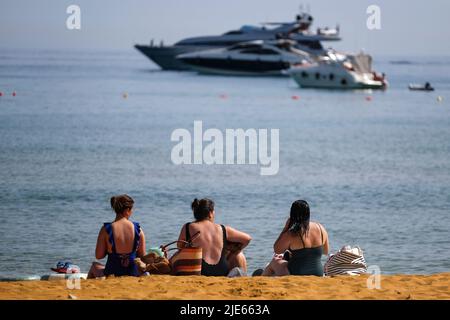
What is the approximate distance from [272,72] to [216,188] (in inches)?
3121

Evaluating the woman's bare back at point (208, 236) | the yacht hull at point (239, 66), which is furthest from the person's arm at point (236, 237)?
the yacht hull at point (239, 66)

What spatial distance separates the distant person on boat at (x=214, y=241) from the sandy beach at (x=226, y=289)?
311mm

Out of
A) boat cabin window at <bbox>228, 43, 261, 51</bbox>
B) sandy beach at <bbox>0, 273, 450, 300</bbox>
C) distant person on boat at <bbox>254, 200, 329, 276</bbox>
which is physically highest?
boat cabin window at <bbox>228, 43, 261, 51</bbox>

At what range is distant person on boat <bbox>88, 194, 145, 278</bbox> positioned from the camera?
33.3 feet

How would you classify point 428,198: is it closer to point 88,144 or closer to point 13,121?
point 88,144

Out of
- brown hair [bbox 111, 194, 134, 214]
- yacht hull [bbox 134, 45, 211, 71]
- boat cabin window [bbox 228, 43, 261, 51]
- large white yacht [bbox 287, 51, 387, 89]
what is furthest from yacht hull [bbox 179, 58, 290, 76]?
brown hair [bbox 111, 194, 134, 214]

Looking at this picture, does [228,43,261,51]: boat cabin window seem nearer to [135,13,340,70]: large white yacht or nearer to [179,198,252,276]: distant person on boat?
[135,13,340,70]: large white yacht

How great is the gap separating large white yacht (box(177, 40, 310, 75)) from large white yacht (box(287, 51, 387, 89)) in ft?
35.2

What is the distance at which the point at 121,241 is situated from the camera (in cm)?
1019

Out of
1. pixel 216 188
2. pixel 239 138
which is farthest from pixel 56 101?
pixel 216 188

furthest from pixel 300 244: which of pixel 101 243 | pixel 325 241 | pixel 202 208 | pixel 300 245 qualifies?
pixel 101 243

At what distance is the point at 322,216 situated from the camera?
24.4m

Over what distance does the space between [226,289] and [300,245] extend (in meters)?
1.13

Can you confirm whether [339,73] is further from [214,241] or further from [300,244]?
[214,241]
